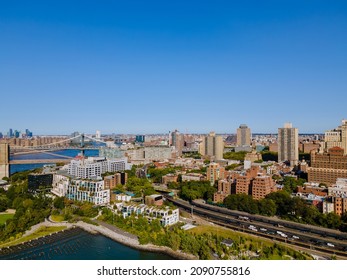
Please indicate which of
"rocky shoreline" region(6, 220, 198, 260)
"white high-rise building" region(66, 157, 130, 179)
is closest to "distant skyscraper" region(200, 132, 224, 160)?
"white high-rise building" region(66, 157, 130, 179)

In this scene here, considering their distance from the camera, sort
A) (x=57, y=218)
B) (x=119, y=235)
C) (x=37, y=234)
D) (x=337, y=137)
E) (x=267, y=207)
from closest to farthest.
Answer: (x=119, y=235), (x=37, y=234), (x=57, y=218), (x=267, y=207), (x=337, y=137)

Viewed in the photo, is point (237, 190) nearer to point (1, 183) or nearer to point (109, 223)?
point (109, 223)

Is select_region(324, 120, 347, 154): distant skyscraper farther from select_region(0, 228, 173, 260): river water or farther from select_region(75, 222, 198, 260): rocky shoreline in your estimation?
select_region(0, 228, 173, 260): river water

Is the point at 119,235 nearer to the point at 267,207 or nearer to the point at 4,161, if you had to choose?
the point at 267,207

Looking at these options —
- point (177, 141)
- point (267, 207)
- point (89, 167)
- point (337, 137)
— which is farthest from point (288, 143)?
point (177, 141)

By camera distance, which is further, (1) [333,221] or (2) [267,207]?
(2) [267,207]

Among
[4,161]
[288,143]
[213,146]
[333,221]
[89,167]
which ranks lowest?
[333,221]
